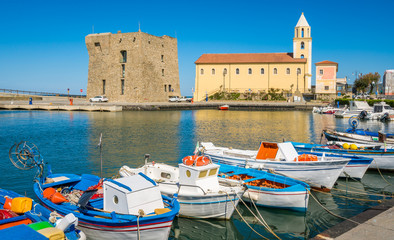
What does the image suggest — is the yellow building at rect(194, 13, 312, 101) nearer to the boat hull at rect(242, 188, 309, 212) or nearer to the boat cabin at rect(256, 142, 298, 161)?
the boat cabin at rect(256, 142, 298, 161)

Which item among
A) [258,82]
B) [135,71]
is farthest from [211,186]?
[258,82]

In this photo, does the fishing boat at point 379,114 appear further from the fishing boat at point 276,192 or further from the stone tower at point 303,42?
the fishing boat at point 276,192

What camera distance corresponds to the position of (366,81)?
82938 millimetres

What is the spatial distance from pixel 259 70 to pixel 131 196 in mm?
59771

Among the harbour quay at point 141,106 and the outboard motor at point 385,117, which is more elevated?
the harbour quay at point 141,106

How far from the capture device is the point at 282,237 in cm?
891

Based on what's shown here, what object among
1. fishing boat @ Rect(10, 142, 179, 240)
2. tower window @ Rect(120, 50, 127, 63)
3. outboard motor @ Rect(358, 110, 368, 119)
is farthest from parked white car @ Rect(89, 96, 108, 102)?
fishing boat @ Rect(10, 142, 179, 240)

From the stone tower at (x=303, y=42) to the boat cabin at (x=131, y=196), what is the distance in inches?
2355

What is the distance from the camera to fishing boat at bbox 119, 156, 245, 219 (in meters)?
9.26

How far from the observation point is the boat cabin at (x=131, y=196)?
746 cm

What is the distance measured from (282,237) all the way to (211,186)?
2276mm

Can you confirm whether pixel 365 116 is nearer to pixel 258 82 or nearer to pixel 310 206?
pixel 258 82

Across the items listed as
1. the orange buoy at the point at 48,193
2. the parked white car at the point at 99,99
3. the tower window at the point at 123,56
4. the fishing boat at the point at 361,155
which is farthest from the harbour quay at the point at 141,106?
the orange buoy at the point at 48,193

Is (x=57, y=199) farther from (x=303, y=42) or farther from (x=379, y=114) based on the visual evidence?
(x=303, y=42)
